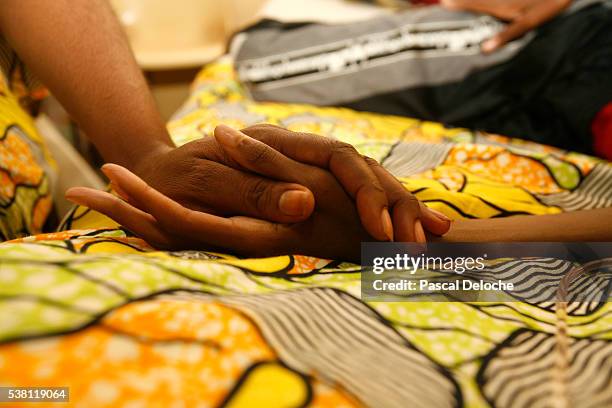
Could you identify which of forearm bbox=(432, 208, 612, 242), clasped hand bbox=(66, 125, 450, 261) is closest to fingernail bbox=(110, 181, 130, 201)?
clasped hand bbox=(66, 125, 450, 261)

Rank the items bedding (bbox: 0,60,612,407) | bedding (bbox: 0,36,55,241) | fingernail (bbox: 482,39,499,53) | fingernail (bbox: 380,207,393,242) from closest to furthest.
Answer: bedding (bbox: 0,60,612,407) → fingernail (bbox: 380,207,393,242) → bedding (bbox: 0,36,55,241) → fingernail (bbox: 482,39,499,53)

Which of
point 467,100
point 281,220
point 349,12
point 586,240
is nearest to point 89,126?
point 281,220

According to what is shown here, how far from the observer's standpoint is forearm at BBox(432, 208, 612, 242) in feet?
1.90

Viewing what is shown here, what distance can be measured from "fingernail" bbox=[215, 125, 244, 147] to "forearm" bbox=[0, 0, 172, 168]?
0.15 metres

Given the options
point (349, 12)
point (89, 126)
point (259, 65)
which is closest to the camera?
point (89, 126)

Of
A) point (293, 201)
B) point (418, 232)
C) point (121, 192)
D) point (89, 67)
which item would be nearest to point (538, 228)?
point (418, 232)

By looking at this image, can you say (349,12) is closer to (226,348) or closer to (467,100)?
(467,100)

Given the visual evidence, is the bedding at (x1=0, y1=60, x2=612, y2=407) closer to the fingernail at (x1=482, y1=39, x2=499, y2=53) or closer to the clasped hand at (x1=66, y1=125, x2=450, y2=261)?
→ the clasped hand at (x1=66, y1=125, x2=450, y2=261)

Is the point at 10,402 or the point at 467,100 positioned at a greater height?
the point at 467,100

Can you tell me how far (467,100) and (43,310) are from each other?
1059 mm

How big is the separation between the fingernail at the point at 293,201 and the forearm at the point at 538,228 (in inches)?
6.3

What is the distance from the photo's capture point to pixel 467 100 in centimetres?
121

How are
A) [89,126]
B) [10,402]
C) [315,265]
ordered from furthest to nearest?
[89,126] < [315,265] < [10,402]

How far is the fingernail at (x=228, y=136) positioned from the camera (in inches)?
20.9
